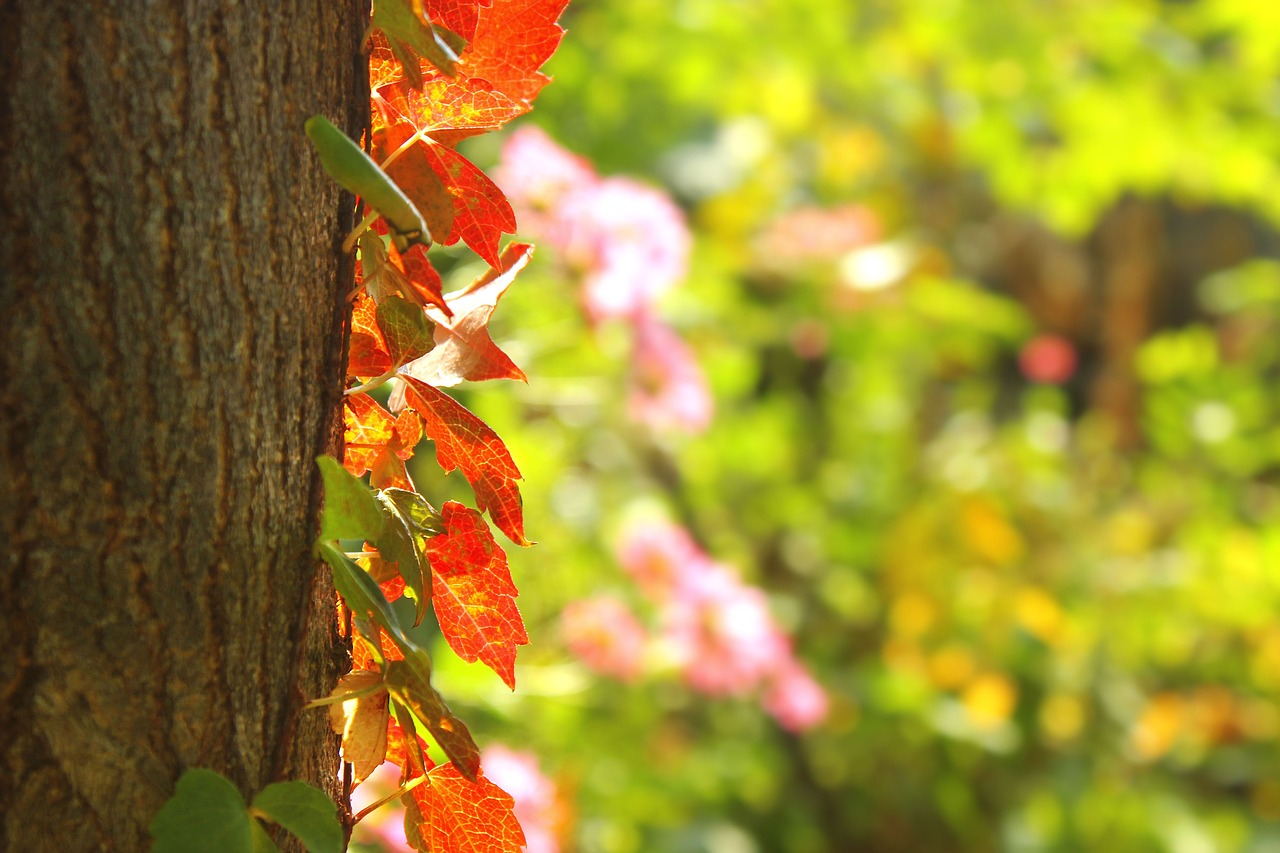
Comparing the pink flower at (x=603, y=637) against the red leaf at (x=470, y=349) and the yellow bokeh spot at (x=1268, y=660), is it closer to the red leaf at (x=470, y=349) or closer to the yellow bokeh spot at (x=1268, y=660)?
the red leaf at (x=470, y=349)

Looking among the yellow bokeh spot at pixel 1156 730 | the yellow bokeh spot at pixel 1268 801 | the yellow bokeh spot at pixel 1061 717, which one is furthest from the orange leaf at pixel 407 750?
the yellow bokeh spot at pixel 1268 801

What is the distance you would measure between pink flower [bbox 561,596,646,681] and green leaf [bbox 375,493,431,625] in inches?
33.3

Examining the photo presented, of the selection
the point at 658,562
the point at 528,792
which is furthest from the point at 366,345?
the point at 658,562

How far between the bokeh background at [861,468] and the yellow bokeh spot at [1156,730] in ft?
0.05

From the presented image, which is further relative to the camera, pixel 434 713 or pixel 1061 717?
pixel 1061 717

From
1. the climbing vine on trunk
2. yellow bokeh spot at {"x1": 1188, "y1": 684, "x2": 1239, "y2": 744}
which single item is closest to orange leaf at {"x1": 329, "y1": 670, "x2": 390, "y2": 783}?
the climbing vine on trunk

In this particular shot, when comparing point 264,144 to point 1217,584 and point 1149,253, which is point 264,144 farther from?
point 1149,253

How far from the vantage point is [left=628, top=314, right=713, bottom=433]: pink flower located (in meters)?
1.36

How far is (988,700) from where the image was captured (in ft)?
7.84

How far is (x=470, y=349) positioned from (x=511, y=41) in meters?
0.09

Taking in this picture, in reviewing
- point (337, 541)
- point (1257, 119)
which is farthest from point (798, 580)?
point (337, 541)

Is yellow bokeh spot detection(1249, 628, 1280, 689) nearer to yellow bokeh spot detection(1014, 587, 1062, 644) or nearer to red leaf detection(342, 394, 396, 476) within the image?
yellow bokeh spot detection(1014, 587, 1062, 644)

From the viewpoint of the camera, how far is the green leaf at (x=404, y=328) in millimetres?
305

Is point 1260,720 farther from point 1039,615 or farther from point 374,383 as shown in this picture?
point 374,383
